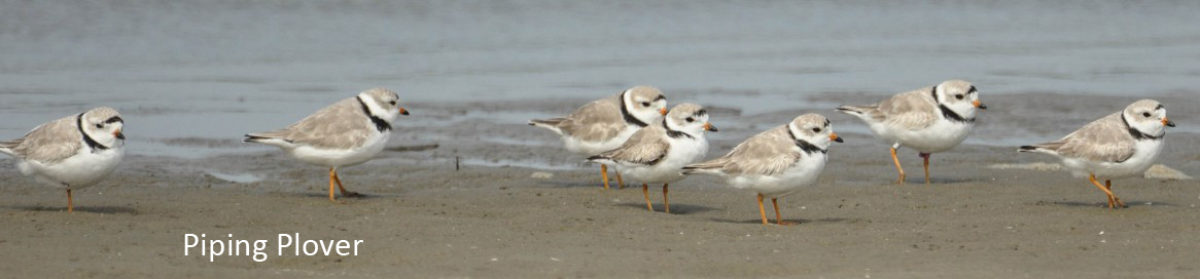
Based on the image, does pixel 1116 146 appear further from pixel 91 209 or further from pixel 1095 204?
pixel 91 209

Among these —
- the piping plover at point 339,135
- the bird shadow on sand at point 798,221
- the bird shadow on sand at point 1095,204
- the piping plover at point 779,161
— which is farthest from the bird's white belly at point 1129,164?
the piping plover at point 339,135

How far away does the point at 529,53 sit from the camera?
21.0 meters

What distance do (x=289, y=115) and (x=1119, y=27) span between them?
15.6 m

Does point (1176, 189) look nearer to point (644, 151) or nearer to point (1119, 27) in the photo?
point (644, 151)

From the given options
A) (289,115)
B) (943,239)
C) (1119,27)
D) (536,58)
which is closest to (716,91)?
(536,58)

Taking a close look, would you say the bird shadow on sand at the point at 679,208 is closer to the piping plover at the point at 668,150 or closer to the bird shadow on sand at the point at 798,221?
the piping plover at the point at 668,150

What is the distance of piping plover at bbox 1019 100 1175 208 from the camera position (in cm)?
991

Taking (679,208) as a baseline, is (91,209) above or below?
above

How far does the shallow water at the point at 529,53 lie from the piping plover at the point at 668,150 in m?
4.03

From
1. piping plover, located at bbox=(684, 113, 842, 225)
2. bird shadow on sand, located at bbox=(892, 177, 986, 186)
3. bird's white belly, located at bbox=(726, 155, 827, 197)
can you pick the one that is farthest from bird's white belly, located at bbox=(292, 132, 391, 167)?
bird shadow on sand, located at bbox=(892, 177, 986, 186)

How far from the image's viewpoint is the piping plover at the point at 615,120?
11.6 m

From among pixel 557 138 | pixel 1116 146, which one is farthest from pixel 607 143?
pixel 1116 146

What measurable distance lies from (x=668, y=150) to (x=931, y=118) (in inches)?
109

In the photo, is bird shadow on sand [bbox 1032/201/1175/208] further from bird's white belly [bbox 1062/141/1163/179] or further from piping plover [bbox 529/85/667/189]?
piping plover [bbox 529/85/667/189]
